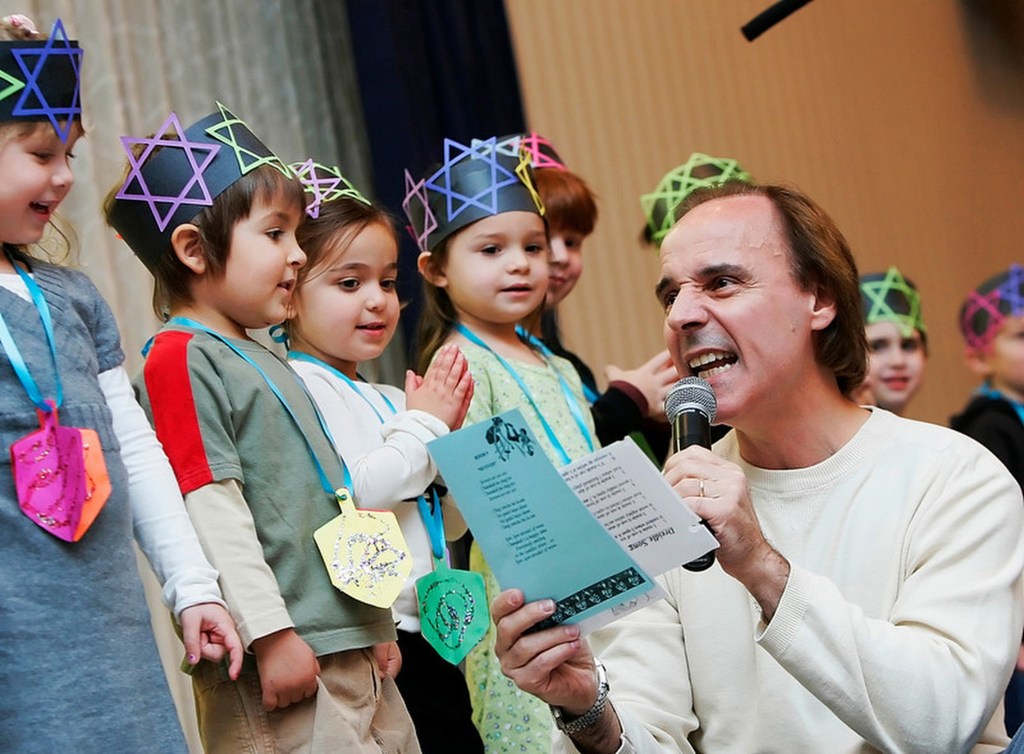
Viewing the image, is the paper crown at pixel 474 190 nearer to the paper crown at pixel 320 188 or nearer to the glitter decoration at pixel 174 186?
the paper crown at pixel 320 188

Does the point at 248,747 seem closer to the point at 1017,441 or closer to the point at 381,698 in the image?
the point at 381,698

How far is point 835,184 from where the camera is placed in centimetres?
552

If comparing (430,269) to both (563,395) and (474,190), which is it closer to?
(474,190)

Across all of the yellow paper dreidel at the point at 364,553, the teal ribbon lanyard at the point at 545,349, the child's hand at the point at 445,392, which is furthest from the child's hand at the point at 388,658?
the teal ribbon lanyard at the point at 545,349

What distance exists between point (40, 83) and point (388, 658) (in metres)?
0.87

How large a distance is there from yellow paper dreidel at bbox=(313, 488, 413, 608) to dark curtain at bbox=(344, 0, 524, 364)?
1549mm

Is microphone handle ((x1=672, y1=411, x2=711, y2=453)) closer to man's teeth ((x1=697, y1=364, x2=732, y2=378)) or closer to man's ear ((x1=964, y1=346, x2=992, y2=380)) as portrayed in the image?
man's teeth ((x1=697, y1=364, x2=732, y2=378))

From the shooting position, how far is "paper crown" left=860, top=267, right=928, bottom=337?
12.0 feet

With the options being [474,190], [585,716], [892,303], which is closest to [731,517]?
[585,716]

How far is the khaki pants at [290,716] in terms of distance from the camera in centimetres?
171

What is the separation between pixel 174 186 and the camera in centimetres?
191

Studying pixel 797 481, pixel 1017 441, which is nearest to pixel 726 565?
pixel 797 481

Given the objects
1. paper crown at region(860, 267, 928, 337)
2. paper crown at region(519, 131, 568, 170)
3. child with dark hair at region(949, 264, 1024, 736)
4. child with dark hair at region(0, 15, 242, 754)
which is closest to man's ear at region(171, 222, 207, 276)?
child with dark hair at region(0, 15, 242, 754)

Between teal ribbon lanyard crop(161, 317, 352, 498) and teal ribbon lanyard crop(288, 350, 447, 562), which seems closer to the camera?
teal ribbon lanyard crop(161, 317, 352, 498)
